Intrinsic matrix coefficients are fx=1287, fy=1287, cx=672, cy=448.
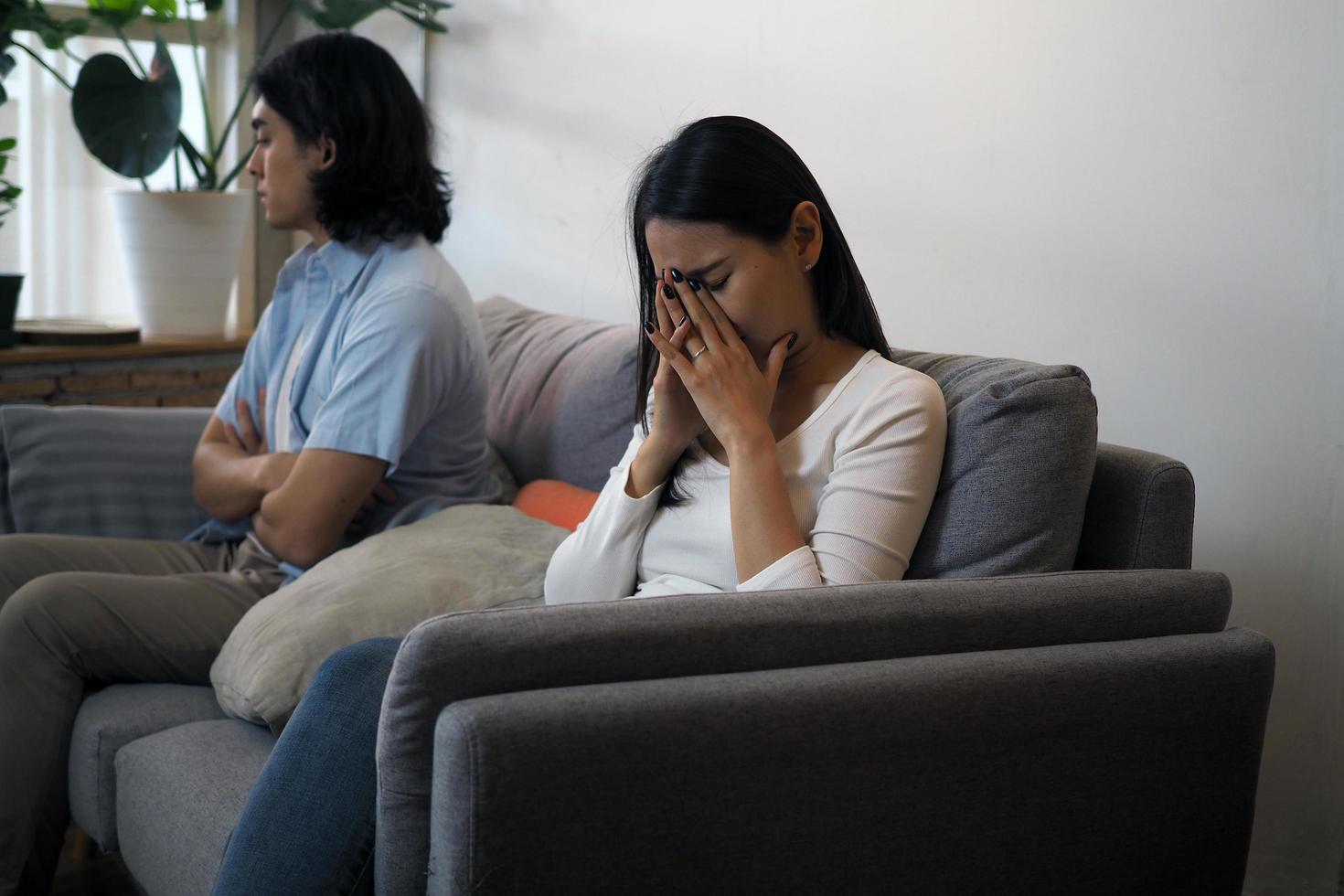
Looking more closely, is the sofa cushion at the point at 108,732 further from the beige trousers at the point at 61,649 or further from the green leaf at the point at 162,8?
the green leaf at the point at 162,8

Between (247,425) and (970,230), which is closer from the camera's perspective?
(970,230)

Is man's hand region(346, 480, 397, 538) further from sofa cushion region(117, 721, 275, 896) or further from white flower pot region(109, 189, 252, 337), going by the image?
white flower pot region(109, 189, 252, 337)

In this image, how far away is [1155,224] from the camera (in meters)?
1.74

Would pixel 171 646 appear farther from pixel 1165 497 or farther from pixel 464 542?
pixel 1165 497

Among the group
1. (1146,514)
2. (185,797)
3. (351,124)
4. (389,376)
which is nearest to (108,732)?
(185,797)

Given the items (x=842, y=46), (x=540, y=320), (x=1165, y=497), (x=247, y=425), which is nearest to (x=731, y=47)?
(x=842, y=46)

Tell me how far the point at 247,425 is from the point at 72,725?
0.61m

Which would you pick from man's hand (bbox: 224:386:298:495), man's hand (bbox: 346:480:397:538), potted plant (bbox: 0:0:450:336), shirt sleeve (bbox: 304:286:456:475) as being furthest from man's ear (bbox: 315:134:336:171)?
potted plant (bbox: 0:0:450:336)

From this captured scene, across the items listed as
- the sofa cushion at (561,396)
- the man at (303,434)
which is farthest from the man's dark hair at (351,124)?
the sofa cushion at (561,396)

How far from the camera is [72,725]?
1689mm

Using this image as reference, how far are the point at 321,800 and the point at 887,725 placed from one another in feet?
1.68

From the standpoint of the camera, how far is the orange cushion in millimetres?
1988

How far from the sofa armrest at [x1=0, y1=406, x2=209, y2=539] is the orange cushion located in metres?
0.59

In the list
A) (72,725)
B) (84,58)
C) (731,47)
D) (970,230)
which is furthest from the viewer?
(84,58)
